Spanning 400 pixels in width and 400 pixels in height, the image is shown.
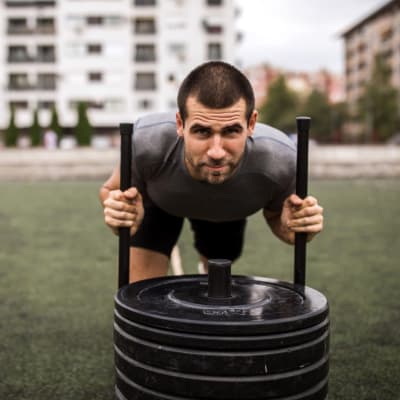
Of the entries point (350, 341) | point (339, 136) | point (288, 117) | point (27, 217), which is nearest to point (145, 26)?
point (288, 117)

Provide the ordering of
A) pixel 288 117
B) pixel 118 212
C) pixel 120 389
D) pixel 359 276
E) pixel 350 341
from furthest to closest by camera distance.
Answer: pixel 288 117 < pixel 359 276 < pixel 350 341 < pixel 118 212 < pixel 120 389

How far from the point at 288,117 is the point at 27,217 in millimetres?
44070

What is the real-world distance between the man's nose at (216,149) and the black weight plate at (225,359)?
2.20 ft

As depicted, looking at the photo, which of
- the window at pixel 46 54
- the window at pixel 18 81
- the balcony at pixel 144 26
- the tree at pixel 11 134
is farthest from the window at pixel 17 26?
the tree at pixel 11 134

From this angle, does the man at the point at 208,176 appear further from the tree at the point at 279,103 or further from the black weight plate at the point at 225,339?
the tree at the point at 279,103

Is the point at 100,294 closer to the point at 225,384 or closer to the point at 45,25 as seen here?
the point at 225,384

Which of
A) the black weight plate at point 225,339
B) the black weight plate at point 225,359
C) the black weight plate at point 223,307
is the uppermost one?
the black weight plate at point 223,307

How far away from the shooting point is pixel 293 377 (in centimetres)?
167

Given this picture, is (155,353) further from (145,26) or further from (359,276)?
(145,26)

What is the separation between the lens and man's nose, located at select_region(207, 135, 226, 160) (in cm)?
201

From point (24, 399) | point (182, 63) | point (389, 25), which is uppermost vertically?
point (389, 25)

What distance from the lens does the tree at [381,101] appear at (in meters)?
42.3

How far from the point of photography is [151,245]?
3.19 metres

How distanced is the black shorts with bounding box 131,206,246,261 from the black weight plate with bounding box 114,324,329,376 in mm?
1488
